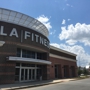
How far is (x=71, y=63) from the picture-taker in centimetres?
4856

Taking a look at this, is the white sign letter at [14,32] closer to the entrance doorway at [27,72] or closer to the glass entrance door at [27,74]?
the entrance doorway at [27,72]

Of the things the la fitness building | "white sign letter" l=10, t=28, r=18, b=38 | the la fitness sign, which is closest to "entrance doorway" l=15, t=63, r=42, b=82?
the la fitness building

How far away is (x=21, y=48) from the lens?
25.5 meters

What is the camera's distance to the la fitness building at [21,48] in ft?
69.1

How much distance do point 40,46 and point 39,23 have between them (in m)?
4.71

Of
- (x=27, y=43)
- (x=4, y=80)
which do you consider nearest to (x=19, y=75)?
(x=4, y=80)

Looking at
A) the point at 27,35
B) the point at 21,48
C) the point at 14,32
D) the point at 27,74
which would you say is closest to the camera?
the point at 14,32

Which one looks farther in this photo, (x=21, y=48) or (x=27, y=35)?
(x=21, y=48)

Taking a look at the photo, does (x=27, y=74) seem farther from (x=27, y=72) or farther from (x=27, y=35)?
(x=27, y=35)

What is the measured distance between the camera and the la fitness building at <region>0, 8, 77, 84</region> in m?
21.0

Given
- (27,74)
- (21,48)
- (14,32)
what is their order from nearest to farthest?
(14,32) < (21,48) < (27,74)

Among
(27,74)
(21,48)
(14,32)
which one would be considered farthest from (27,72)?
(14,32)

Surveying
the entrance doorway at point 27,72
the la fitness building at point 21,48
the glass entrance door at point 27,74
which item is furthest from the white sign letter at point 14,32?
the glass entrance door at point 27,74

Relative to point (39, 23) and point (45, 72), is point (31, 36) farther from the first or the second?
point (45, 72)
